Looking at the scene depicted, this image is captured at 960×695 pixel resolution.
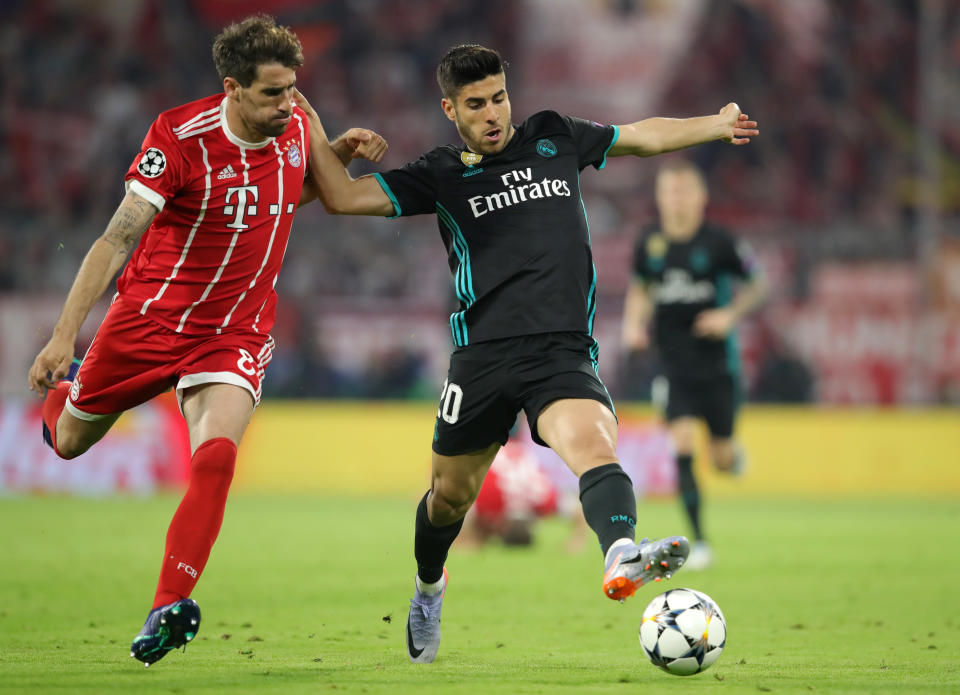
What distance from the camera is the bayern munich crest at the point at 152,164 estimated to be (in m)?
4.97

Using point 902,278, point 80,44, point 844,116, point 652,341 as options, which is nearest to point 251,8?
point 80,44

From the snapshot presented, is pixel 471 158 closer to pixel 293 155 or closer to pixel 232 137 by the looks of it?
pixel 293 155

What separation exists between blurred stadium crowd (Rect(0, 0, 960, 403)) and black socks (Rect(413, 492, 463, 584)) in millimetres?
12614

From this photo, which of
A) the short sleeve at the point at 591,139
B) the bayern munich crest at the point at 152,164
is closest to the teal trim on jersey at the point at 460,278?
the short sleeve at the point at 591,139

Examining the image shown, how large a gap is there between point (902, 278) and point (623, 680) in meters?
16.0

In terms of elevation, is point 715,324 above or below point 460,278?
above

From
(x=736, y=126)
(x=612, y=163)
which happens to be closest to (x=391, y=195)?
(x=736, y=126)

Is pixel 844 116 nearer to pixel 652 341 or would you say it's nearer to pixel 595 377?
pixel 652 341

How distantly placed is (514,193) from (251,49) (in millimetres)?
1162

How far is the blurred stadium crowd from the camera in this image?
18.4 metres

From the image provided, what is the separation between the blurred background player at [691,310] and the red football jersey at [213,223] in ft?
16.0

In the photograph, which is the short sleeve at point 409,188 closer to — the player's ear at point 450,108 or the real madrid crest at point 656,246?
the player's ear at point 450,108

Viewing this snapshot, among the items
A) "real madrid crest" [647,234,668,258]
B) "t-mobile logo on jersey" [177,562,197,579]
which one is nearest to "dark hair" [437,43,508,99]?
"t-mobile logo on jersey" [177,562,197,579]

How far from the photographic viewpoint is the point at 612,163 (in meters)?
22.6
